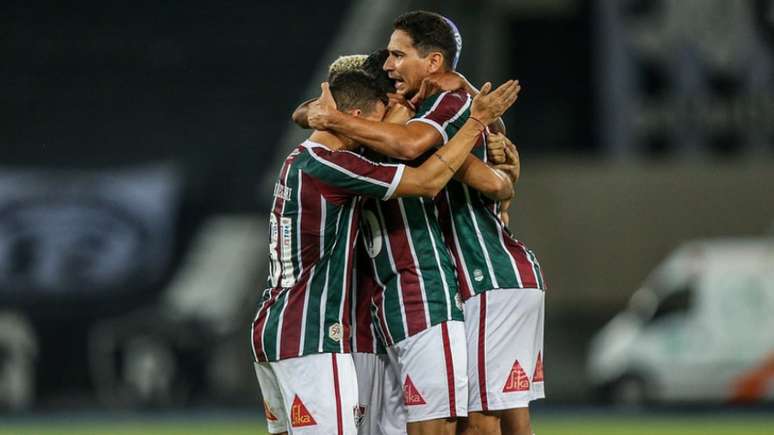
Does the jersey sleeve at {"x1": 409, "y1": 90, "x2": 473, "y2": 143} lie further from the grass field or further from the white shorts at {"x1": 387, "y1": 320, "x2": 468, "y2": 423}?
the grass field

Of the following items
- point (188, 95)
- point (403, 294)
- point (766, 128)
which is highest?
point (188, 95)

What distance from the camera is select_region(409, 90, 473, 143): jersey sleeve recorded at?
5645 mm

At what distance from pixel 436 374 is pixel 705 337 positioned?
9.86 metres

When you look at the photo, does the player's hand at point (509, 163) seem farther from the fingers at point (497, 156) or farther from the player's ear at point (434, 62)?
the player's ear at point (434, 62)

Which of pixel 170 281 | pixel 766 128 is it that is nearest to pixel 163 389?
pixel 170 281

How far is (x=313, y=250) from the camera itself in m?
5.56

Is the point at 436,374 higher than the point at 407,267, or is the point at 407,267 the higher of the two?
the point at 407,267

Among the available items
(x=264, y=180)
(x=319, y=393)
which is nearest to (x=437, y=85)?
(x=319, y=393)

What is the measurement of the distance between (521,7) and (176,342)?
276 inches

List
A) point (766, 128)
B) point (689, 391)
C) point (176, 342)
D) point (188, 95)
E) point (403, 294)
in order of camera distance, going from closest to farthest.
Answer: point (403, 294), point (689, 391), point (176, 342), point (766, 128), point (188, 95)

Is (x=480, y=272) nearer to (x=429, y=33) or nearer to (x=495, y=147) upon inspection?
(x=495, y=147)

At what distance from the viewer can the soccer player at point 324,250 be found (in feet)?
18.0

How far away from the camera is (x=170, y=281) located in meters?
16.7

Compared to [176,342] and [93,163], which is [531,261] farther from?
[93,163]
